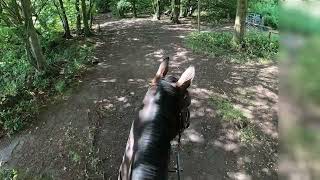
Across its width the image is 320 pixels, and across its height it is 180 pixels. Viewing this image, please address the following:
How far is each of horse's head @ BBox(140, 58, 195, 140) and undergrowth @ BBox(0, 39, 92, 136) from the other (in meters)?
5.57

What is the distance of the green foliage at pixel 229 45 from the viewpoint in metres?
11.4

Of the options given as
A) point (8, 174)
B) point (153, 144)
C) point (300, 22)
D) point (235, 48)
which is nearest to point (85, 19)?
point (235, 48)

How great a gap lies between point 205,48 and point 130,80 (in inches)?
146

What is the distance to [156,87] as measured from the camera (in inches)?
147

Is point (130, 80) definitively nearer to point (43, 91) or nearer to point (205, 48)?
point (43, 91)

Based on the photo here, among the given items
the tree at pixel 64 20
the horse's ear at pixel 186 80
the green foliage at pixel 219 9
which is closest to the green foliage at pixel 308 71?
the horse's ear at pixel 186 80

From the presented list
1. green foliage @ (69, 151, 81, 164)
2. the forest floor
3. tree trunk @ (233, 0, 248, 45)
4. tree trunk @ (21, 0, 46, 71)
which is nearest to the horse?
the forest floor

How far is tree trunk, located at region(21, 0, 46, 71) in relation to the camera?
9.37 meters

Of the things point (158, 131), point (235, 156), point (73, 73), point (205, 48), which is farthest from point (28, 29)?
point (158, 131)

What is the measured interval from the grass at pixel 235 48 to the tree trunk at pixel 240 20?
24 cm

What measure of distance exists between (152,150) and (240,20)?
9.62 metres

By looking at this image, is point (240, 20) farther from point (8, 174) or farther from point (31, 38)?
point (8, 174)

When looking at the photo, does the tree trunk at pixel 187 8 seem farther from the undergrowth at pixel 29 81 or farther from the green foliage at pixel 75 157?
the green foliage at pixel 75 157

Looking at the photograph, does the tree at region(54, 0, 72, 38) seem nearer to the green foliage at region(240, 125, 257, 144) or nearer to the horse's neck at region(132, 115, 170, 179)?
the green foliage at region(240, 125, 257, 144)
